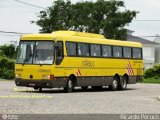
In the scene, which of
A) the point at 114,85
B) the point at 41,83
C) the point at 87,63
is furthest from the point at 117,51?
the point at 41,83

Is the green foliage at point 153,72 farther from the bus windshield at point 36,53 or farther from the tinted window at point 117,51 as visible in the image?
the bus windshield at point 36,53

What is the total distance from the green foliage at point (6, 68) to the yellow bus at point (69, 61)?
825 inches

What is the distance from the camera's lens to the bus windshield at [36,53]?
101 ft

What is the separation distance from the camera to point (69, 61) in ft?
105

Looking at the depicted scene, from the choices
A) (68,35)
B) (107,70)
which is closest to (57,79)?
(68,35)

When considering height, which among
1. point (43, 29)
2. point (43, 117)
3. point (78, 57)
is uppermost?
point (43, 29)

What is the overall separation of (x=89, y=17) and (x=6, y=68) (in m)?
31.5

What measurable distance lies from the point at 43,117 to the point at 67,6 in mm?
72831

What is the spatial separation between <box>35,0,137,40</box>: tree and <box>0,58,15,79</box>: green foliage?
2741 centimetres

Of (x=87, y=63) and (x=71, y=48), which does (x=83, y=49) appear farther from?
(x=71, y=48)

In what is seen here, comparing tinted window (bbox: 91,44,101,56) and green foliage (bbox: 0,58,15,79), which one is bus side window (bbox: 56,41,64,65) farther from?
green foliage (bbox: 0,58,15,79)

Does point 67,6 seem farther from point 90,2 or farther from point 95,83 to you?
point 95,83

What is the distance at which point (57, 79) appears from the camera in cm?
3091

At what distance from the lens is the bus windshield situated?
30703mm
